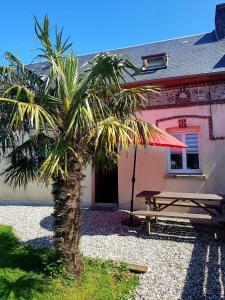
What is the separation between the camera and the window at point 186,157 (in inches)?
363

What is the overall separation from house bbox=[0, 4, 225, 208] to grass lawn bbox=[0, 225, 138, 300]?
15.6 ft

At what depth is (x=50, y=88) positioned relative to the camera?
4738 mm

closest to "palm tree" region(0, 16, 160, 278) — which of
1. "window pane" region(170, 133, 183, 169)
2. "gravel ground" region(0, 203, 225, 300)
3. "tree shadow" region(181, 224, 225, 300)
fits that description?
"gravel ground" region(0, 203, 225, 300)

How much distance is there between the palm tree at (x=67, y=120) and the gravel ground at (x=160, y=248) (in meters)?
1.33

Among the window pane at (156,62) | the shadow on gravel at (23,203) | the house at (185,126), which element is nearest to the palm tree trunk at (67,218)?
the house at (185,126)

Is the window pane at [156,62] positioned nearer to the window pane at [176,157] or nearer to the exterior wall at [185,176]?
the exterior wall at [185,176]

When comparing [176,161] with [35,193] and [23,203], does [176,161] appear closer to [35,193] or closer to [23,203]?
[35,193]

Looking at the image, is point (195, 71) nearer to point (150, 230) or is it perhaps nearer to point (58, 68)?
point (150, 230)

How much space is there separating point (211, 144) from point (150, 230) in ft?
11.4

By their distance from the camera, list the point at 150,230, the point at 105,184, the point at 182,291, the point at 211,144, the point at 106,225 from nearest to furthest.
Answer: the point at 182,291
the point at 150,230
the point at 106,225
the point at 211,144
the point at 105,184

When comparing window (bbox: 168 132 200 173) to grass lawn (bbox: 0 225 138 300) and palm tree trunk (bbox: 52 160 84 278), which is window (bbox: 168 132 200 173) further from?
palm tree trunk (bbox: 52 160 84 278)

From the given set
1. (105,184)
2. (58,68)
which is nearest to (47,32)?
(58,68)

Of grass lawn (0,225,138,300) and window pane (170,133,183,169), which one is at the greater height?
window pane (170,133,183,169)

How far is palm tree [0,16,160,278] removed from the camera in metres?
4.04
